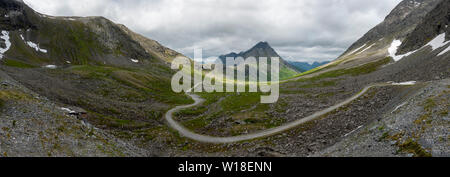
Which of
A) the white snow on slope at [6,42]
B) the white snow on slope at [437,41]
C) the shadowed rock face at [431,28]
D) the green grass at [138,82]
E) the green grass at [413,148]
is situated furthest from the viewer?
the white snow on slope at [6,42]

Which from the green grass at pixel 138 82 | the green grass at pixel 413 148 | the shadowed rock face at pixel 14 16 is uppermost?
the shadowed rock face at pixel 14 16

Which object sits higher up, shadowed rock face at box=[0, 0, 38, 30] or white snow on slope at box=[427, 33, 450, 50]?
shadowed rock face at box=[0, 0, 38, 30]

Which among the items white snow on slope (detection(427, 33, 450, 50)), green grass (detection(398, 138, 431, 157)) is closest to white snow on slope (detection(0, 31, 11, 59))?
green grass (detection(398, 138, 431, 157))

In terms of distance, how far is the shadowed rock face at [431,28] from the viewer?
94919 mm

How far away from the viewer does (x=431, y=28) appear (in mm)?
102312

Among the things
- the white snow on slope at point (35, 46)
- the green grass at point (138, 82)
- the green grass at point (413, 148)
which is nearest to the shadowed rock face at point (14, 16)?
the white snow on slope at point (35, 46)

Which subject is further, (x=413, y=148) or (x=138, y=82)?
(x=138, y=82)

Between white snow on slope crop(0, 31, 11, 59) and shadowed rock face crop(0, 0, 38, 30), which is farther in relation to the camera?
shadowed rock face crop(0, 0, 38, 30)

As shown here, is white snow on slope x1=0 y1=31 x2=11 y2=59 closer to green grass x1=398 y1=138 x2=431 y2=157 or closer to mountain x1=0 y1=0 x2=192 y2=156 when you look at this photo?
mountain x1=0 y1=0 x2=192 y2=156

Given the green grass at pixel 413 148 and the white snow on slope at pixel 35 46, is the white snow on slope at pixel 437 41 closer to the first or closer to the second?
the green grass at pixel 413 148

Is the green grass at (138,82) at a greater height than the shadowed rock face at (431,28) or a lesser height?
lesser

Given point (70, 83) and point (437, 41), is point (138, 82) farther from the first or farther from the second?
point (437, 41)

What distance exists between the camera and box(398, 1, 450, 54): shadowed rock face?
94.9 metres

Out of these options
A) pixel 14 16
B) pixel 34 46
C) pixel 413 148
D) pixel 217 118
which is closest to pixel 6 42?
pixel 34 46
